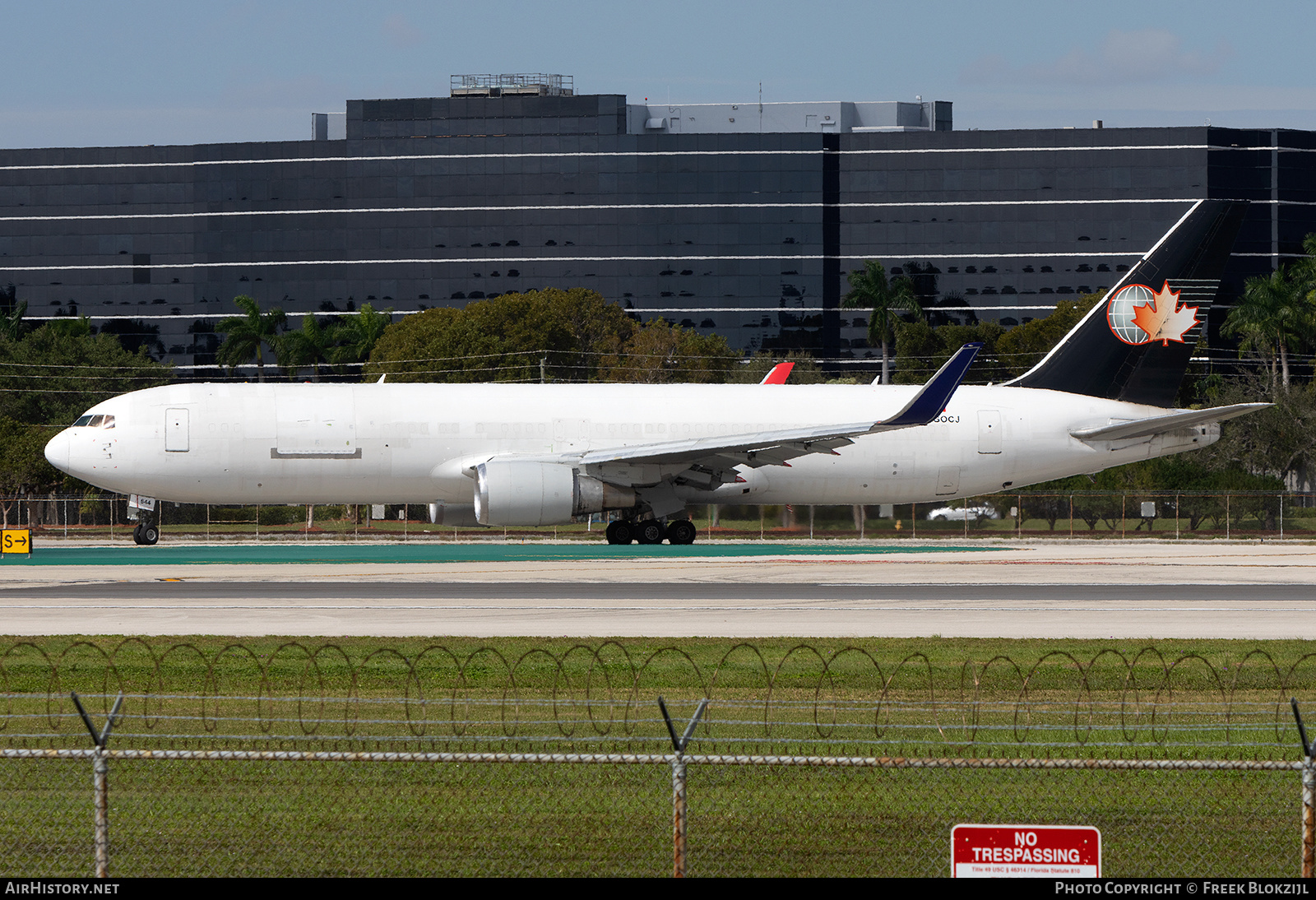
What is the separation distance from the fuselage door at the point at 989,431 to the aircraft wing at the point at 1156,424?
2.38 m

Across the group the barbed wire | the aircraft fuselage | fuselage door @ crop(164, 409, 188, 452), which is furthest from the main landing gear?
the barbed wire

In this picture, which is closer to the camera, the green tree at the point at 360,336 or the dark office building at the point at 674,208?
the green tree at the point at 360,336

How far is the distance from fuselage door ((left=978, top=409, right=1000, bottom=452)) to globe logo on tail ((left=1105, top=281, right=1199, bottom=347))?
201 inches

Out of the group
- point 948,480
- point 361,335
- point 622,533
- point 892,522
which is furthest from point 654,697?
point 361,335

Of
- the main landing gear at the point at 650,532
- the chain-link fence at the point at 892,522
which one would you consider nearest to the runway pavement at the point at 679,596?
the main landing gear at the point at 650,532

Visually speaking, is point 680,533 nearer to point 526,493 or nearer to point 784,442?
point 784,442

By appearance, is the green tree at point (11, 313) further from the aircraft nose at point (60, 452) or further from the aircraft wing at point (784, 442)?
the aircraft wing at point (784, 442)

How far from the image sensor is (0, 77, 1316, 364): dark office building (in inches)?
6417

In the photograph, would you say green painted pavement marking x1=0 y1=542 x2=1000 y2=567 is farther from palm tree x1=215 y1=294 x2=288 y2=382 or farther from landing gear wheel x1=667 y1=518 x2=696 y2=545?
palm tree x1=215 y1=294 x2=288 y2=382

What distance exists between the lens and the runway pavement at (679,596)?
24.8 metres

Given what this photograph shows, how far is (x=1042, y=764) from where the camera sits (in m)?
9.31

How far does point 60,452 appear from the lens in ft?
145

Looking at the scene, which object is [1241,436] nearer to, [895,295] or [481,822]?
[895,295]

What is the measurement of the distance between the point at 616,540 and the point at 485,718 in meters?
31.4
